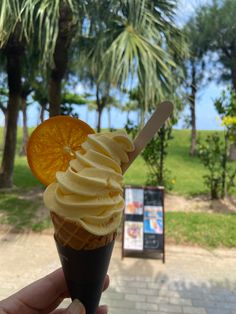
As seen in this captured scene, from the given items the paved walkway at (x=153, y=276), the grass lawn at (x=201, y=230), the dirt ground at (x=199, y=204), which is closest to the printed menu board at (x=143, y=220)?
the paved walkway at (x=153, y=276)

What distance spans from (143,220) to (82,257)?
132 inches

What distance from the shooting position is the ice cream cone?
1.40 metres

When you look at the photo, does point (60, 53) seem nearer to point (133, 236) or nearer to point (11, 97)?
point (11, 97)

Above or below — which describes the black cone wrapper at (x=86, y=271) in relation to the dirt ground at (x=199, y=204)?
above

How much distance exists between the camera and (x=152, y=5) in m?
6.26

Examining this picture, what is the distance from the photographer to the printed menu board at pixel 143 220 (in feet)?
15.0

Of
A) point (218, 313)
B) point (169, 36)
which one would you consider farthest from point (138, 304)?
point (169, 36)

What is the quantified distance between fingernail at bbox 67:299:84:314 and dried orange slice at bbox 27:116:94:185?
20.9 inches

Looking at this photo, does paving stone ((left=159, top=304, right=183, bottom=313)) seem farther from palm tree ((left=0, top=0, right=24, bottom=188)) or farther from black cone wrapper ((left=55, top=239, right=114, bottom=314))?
palm tree ((left=0, top=0, right=24, bottom=188))

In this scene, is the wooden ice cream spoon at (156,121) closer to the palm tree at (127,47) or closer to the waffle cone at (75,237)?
the waffle cone at (75,237)

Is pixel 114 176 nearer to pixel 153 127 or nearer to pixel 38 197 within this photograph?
pixel 153 127

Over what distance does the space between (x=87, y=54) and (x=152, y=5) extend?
1.41m

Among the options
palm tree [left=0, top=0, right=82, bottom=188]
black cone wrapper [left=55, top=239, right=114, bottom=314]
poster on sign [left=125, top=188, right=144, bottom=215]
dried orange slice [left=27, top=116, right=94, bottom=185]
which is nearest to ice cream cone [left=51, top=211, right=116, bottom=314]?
black cone wrapper [left=55, top=239, right=114, bottom=314]

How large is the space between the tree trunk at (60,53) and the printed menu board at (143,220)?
2.48 meters
